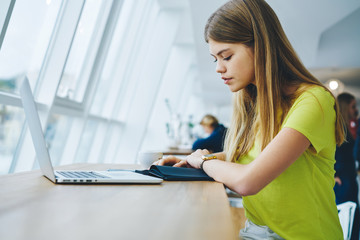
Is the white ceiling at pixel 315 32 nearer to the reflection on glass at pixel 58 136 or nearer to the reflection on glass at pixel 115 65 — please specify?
the reflection on glass at pixel 115 65

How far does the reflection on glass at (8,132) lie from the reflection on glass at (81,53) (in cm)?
68

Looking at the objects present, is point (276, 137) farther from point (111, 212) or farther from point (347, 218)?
point (347, 218)

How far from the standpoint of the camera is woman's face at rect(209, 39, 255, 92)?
115 cm

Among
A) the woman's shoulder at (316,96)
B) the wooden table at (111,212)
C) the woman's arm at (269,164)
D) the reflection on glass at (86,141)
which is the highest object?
the woman's shoulder at (316,96)

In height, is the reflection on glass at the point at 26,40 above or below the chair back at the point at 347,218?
above

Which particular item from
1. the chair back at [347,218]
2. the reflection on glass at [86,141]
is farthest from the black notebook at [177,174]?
the reflection on glass at [86,141]

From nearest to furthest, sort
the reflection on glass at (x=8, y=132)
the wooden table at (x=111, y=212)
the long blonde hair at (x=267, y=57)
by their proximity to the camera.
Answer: the wooden table at (x=111, y=212) < the long blonde hair at (x=267, y=57) < the reflection on glass at (x=8, y=132)

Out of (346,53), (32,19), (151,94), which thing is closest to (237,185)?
(32,19)

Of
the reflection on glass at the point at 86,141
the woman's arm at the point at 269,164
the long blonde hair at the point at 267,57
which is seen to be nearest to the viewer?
the woman's arm at the point at 269,164

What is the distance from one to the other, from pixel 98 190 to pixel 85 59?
2.68 metres

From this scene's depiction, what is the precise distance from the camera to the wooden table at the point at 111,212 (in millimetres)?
484

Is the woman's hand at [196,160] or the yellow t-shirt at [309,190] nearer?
the yellow t-shirt at [309,190]

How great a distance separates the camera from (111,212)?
2.01 feet

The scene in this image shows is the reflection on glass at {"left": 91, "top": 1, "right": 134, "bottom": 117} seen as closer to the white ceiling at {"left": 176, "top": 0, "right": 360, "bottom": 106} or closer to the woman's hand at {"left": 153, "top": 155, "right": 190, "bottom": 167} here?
the white ceiling at {"left": 176, "top": 0, "right": 360, "bottom": 106}
